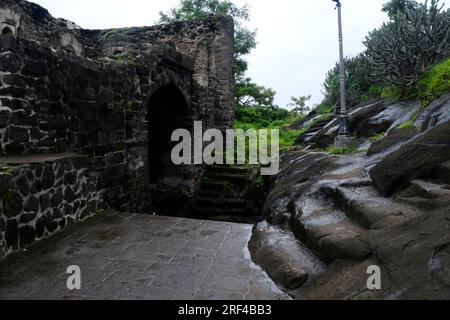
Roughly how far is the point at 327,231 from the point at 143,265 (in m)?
1.82

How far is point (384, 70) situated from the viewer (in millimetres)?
8070

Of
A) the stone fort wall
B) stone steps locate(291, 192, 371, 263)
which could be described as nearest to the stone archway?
the stone fort wall

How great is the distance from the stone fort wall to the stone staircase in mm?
433

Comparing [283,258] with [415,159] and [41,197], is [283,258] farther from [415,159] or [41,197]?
[41,197]

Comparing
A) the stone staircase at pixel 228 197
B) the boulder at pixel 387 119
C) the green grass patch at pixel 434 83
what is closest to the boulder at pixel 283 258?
the stone staircase at pixel 228 197

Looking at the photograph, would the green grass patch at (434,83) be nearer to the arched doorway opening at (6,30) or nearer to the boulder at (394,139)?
the boulder at (394,139)

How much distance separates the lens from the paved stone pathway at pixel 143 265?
2768 millimetres

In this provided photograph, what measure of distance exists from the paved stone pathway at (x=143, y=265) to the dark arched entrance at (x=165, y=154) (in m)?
3.93

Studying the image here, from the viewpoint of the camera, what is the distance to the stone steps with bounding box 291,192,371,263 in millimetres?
2723

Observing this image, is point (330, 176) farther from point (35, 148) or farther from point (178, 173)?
point (178, 173)

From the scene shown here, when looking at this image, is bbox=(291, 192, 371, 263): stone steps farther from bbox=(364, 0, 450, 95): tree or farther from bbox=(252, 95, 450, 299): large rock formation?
bbox=(364, 0, 450, 95): tree

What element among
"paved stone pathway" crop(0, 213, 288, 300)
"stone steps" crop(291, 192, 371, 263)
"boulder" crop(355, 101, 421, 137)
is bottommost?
"paved stone pathway" crop(0, 213, 288, 300)
